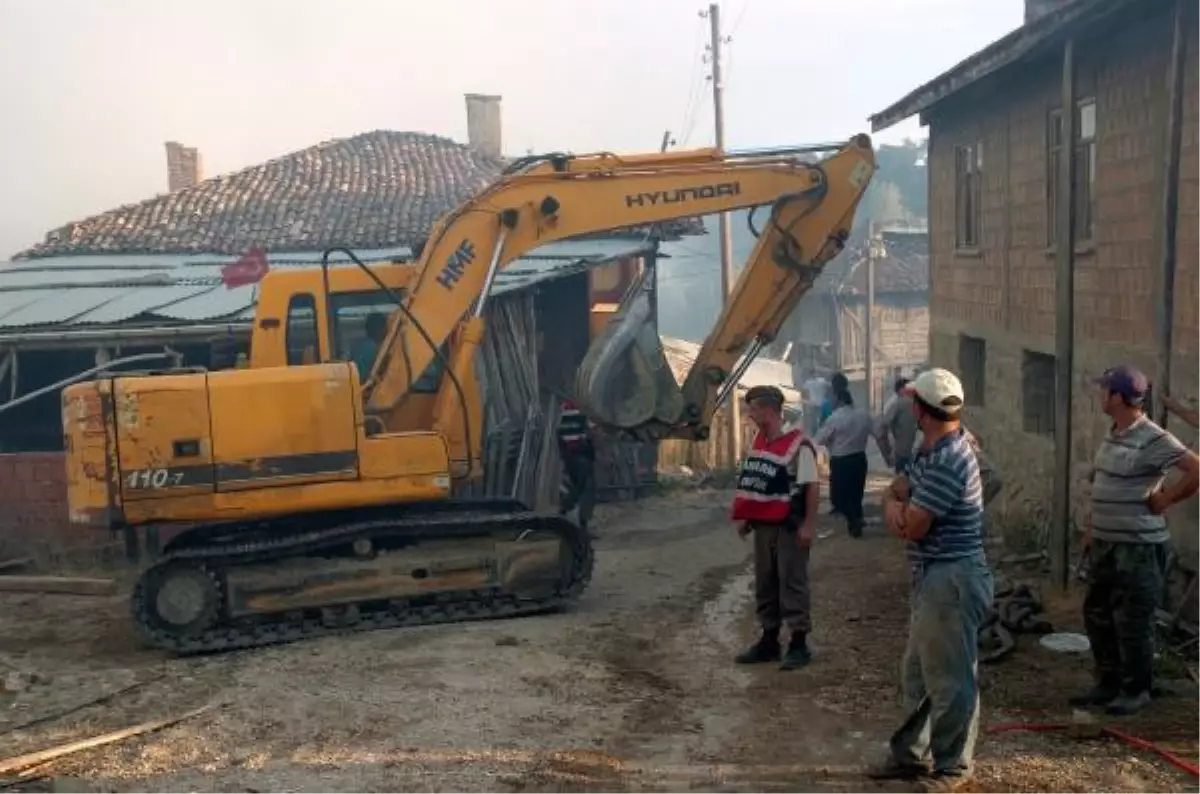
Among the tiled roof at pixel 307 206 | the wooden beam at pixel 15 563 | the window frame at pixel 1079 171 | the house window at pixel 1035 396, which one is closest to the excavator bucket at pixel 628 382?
the window frame at pixel 1079 171

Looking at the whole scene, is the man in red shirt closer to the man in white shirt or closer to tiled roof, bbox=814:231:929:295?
the man in white shirt

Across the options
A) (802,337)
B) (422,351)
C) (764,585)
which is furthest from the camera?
(802,337)

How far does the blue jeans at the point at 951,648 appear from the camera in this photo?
4.85m

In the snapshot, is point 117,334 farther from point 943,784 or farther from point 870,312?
point 870,312

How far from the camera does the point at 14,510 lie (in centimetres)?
1244

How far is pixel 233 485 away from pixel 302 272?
1.75 metres

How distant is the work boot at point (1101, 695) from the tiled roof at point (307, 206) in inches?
579

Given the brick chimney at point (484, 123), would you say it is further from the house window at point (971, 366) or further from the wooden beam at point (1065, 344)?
the wooden beam at point (1065, 344)

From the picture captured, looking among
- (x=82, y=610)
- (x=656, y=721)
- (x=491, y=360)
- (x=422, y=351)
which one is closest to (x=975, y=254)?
(x=491, y=360)

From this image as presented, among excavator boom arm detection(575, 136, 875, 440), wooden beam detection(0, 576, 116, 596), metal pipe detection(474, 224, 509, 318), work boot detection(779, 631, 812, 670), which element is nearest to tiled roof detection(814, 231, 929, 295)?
excavator boom arm detection(575, 136, 875, 440)

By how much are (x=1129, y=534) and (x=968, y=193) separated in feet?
26.8

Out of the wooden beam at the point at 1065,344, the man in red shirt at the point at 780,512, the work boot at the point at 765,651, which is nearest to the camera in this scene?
the man in red shirt at the point at 780,512

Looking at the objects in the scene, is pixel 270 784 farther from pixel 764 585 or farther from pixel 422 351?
pixel 422 351

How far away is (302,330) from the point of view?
8742mm
